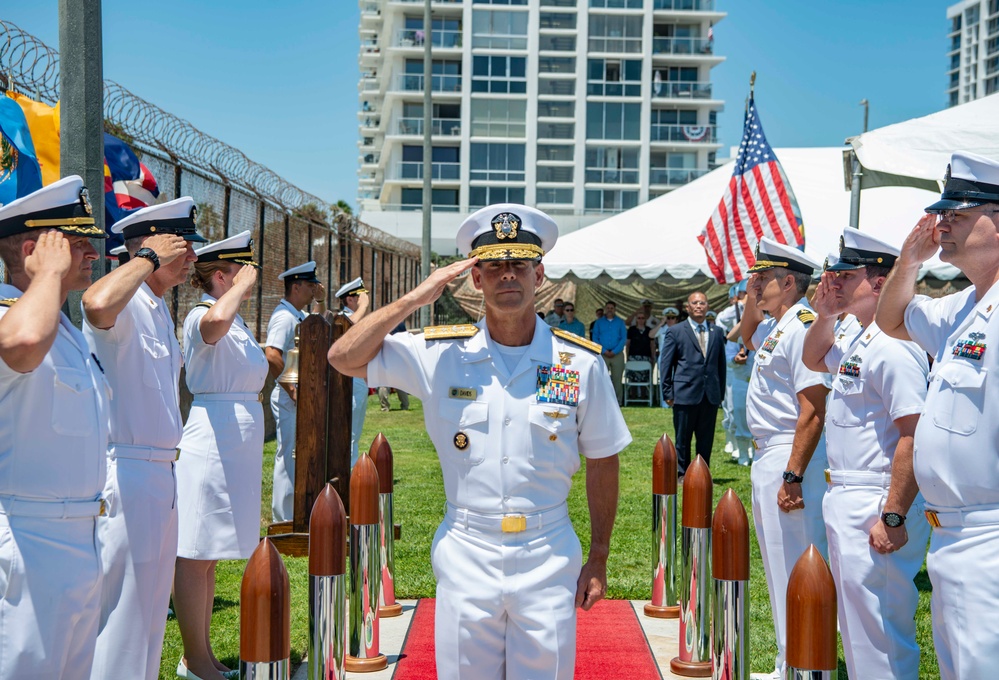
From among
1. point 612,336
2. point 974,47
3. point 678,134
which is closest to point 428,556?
point 612,336

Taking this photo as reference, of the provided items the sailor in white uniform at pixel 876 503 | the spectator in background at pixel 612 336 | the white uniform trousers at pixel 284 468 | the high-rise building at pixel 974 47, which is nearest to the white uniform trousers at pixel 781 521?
the sailor in white uniform at pixel 876 503

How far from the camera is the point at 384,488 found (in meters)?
6.97

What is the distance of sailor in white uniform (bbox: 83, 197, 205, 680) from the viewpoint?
4230mm

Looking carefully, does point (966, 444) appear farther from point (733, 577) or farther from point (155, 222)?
point (155, 222)

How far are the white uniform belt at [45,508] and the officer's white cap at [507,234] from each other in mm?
1639

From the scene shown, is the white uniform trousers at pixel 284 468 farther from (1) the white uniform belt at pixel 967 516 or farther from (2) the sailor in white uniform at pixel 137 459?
(1) the white uniform belt at pixel 967 516

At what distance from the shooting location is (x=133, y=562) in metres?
4.30

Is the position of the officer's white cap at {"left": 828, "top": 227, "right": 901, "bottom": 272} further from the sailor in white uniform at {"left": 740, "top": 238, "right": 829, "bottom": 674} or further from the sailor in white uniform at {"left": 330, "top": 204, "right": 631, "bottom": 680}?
the sailor in white uniform at {"left": 330, "top": 204, "right": 631, "bottom": 680}

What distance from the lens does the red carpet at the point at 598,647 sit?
588 centimetres

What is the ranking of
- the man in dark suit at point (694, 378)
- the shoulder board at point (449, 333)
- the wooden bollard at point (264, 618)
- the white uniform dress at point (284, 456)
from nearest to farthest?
the wooden bollard at point (264, 618), the shoulder board at point (449, 333), the white uniform dress at point (284, 456), the man in dark suit at point (694, 378)

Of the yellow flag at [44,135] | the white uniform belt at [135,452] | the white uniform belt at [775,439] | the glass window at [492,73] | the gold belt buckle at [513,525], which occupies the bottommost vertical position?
the gold belt buckle at [513,525]

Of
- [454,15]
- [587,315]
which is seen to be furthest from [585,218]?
[587,315]

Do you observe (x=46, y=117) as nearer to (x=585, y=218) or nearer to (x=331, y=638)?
(x=331, y=638)

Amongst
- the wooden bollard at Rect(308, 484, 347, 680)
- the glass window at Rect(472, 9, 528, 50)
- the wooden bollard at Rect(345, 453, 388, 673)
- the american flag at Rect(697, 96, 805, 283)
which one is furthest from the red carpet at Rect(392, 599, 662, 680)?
the glass window at Rect(472, 9, 528, 50)
